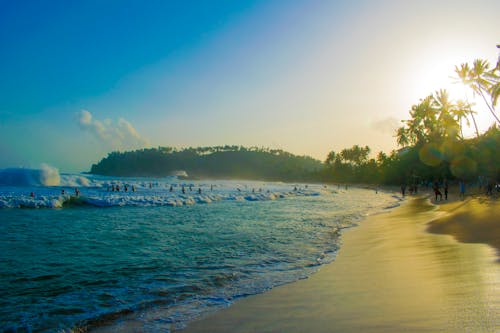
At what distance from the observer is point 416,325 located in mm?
3549

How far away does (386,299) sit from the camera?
15.2 ft

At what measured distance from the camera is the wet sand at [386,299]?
3.67 m

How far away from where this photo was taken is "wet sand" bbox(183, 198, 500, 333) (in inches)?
145

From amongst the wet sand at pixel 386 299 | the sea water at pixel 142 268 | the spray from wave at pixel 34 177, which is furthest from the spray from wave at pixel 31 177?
the wet sand at pixel 386 299

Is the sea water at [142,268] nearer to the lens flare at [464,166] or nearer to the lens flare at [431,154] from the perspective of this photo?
the lens flare at [464,166]

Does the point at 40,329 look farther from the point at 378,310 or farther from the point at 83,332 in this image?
the point at 378,310

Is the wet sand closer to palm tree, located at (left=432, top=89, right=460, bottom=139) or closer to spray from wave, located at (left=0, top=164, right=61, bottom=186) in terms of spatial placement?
palm tree, located at (left=432, top=89, right=460, bottom=139)

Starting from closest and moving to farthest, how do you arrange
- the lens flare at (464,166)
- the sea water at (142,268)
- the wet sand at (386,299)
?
the wet sand at (386,299) → the sea water at (142,268) → the lens flare at (464,166)

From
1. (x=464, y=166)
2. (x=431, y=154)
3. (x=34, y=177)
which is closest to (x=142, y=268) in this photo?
(x=464, y=166)

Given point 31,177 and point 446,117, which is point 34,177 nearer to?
point 31,177

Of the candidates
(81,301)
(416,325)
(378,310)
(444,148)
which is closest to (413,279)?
(378,310)

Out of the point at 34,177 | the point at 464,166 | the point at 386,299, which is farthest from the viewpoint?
the point at 34,177

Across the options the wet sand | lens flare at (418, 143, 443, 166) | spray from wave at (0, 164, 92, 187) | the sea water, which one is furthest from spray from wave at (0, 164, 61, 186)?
lens flare at (418, 143, 443, 166)

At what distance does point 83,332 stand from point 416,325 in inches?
161
